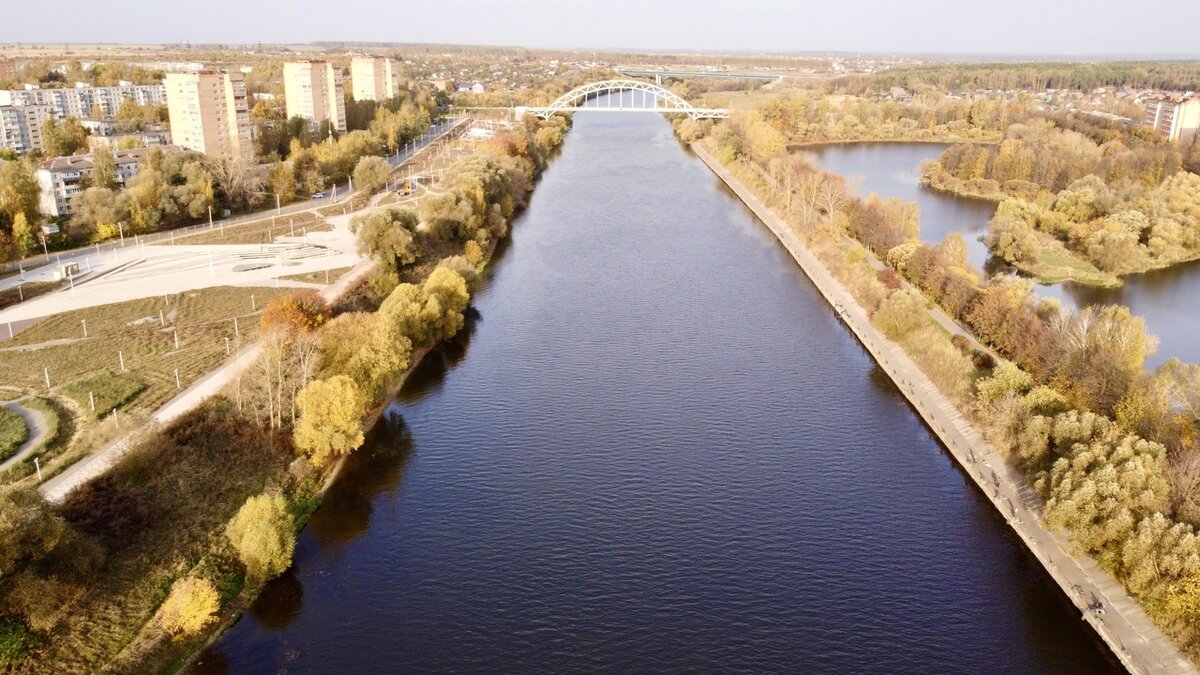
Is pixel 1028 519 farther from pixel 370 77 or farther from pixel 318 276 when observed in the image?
pixel 370 77

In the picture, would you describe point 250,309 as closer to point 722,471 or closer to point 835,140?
point 722,471

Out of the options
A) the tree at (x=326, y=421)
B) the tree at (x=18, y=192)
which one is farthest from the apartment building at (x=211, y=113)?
the tree at (x=326, y=421)

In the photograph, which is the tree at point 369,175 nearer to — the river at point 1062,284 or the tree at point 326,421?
the river at point 1062,284

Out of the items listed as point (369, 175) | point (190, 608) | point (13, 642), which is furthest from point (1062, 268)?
point (13, 642)

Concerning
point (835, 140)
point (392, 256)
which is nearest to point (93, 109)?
point (392, 256)

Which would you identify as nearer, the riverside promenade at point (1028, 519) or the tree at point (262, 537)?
the riverside promenade at point (1028, 519)
